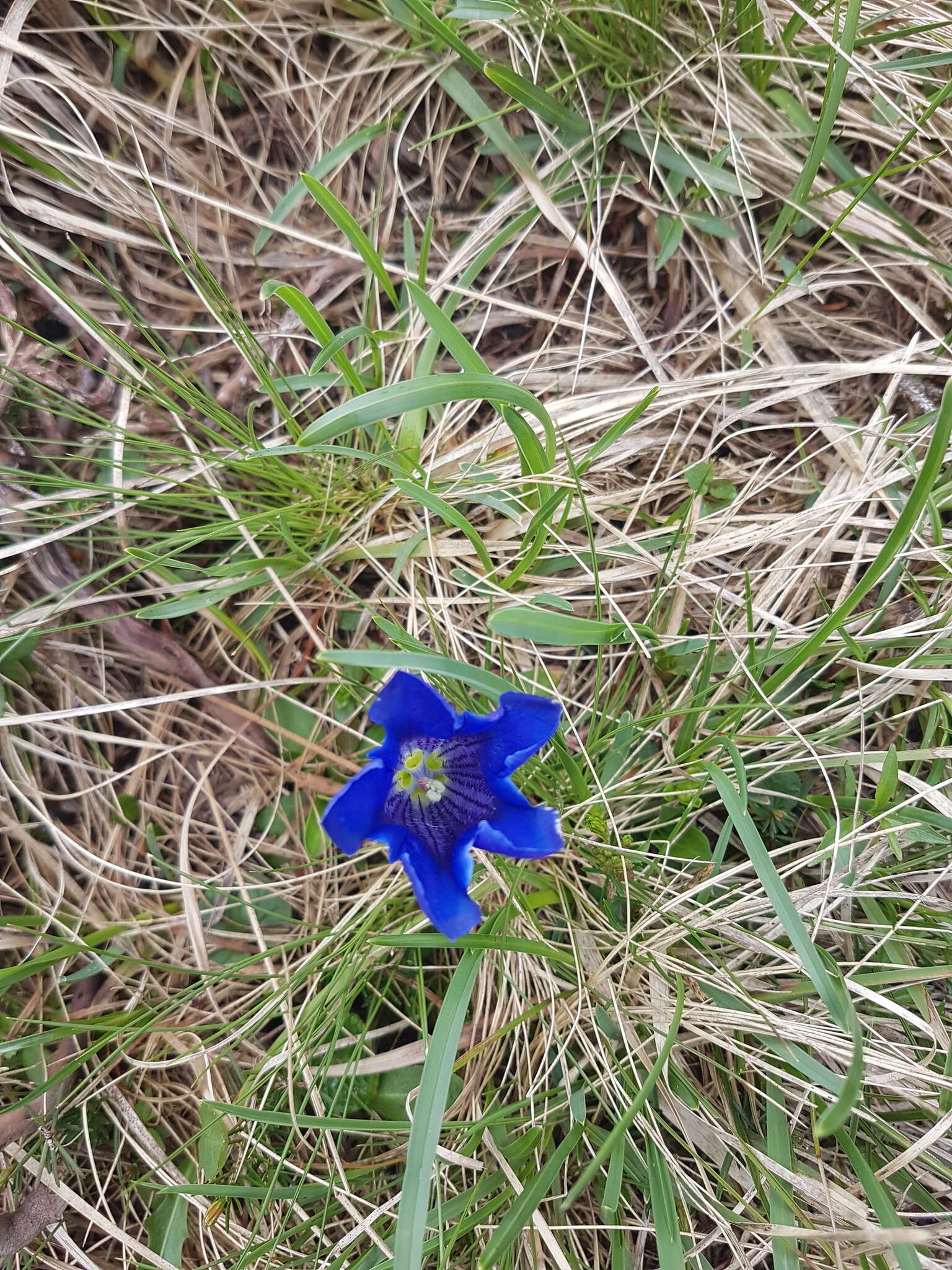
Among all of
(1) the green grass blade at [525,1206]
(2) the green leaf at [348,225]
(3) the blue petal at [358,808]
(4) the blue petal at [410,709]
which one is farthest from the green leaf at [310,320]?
(1) the green grass blade at [525,1206]

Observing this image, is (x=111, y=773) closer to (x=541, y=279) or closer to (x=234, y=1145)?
(x=234, y=1145)

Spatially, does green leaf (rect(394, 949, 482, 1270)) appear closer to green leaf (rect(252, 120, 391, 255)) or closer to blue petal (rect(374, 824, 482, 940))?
blue petal (rect(374, 824, 482, 940))

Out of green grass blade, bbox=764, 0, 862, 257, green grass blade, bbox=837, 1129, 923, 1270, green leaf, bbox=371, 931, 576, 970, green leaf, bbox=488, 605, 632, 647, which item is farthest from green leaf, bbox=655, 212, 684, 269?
green grass blade, bbox=837, 1129, 923, 1270

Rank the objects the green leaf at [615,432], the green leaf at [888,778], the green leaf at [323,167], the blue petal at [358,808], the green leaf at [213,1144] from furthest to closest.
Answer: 1. the green leaf at [323,167]
2. the green leaf at [213,1144]
3. the green leaf at [615,432]
4. the green leaf at [888,778]
5. the blue petal at [358,808]

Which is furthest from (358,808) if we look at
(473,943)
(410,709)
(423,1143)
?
(423,1143)

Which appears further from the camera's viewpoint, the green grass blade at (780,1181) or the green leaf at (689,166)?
the green leaf at (689,166)

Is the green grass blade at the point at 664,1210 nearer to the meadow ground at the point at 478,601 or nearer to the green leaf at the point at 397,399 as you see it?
the meadow ground at the point at 478,601

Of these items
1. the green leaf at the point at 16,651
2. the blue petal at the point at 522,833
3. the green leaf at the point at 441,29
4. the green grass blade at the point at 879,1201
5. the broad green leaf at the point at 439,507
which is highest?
the green leaf at the point at 441,29

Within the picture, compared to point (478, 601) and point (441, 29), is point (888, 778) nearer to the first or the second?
point (478, 601)
